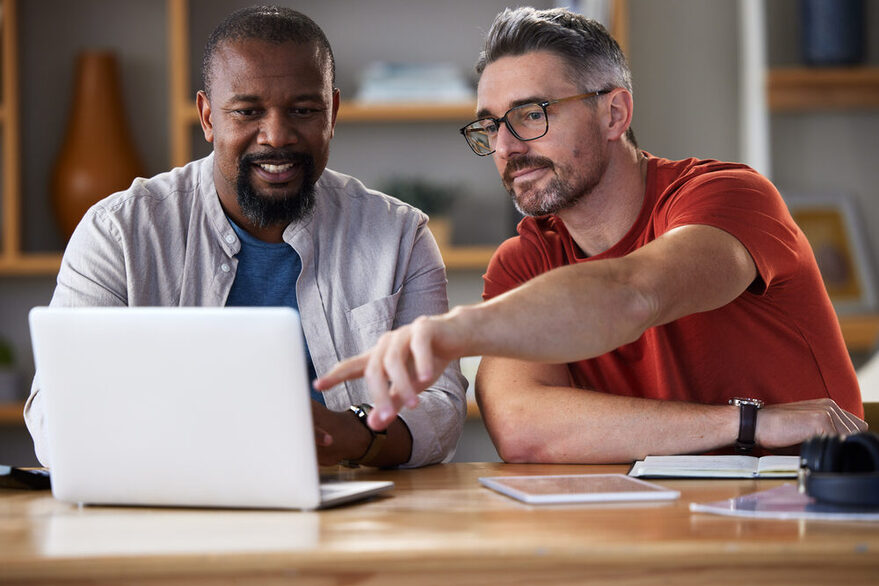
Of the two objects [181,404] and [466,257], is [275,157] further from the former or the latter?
[466,257]

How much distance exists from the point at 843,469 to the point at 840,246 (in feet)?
7.70

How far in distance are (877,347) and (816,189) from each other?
0.60m

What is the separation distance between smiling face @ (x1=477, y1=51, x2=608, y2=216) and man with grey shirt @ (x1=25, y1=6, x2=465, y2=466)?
0.20 m

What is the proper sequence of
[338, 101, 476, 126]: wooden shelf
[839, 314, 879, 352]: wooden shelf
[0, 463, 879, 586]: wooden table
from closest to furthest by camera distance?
[0, 463, 879, 586]: wooden table, [839, 314, 879, 352]: wooden shelf, [338, 101, 476, 126]: wooden shelf

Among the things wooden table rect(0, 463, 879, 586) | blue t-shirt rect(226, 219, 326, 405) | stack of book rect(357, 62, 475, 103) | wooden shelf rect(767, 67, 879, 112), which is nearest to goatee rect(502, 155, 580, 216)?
blue t-shirt rect(226, 219, 326, 405)

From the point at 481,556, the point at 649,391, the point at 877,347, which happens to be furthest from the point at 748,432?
the point at 877,347

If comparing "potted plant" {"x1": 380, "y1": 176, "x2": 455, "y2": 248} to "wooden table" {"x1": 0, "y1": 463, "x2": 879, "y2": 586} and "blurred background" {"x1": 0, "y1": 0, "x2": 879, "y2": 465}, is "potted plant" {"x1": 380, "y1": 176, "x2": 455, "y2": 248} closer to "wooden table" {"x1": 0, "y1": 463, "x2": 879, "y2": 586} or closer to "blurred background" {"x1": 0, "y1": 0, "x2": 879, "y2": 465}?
"blurred background" {"x1": 0, "y1": 0, "x2": 879, "y2": 465}

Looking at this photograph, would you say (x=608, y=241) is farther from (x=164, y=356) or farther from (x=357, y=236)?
(x=164, y=356)

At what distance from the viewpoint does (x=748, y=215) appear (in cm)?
155

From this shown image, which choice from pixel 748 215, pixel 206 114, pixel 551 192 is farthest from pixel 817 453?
pixel 206 114

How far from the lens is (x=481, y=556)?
3.02ft

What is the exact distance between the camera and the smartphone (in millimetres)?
1307

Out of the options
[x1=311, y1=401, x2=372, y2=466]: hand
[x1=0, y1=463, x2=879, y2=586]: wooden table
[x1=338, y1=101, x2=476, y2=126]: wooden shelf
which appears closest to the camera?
[x1=0, y1=463, x2=879, y2=586]: wooden table

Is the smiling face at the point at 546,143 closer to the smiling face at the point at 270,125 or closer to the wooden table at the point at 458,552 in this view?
the smiling face at the point at 270,125
